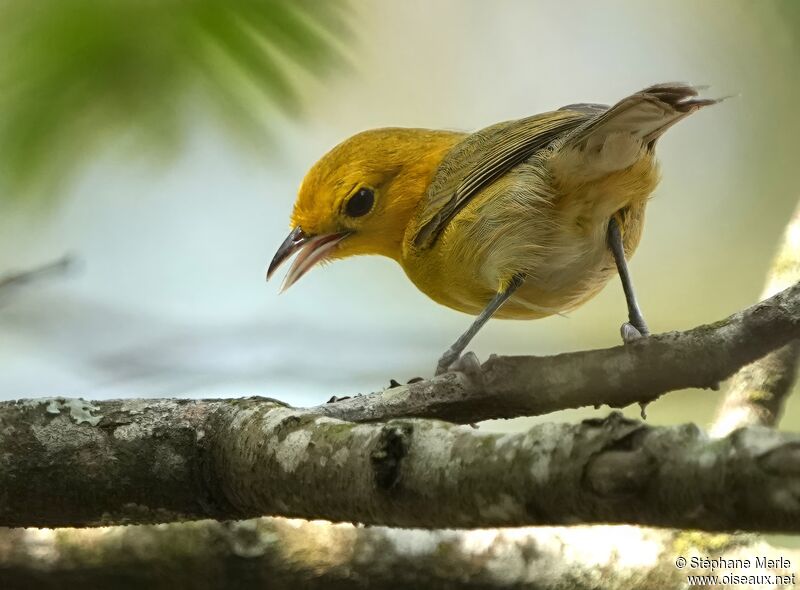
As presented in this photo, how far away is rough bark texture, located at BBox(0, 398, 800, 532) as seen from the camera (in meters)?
1.36

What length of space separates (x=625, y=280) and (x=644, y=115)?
0.76 meters

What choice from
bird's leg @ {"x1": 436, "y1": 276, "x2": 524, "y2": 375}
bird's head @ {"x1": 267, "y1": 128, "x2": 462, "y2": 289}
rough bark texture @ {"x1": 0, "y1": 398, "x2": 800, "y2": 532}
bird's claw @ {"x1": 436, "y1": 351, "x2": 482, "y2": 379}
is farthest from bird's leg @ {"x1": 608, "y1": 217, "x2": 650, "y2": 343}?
rough bark texture @ {"x1": 0, "y1": 398, "x2": 800, "y2": 532}

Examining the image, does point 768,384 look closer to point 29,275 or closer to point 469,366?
point 469,366

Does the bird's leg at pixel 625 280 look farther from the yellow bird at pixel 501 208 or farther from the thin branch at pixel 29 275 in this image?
the thin branch at pixel 29 275

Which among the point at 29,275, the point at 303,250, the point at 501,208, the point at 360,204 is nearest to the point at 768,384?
the point at 501,208

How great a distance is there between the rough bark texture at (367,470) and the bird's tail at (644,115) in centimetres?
161

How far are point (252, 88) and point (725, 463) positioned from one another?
123 cm

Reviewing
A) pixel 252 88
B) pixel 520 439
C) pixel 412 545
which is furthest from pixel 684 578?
pixel 252 88

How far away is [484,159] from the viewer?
13.2ft

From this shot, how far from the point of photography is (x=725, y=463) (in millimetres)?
1345

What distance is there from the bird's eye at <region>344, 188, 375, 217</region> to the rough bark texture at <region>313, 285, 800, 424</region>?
5.14ft

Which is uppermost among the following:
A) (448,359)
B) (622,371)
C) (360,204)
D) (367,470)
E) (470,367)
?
(360,204)

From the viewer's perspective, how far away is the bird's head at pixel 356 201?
4.20 meters

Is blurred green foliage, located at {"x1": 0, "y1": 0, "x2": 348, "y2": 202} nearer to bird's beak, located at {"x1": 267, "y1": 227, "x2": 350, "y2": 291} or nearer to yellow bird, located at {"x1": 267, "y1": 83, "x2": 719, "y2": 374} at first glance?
yellow bird, located at {"x1": 267, "y1": 83, "x2": 719, "y2": 374}
